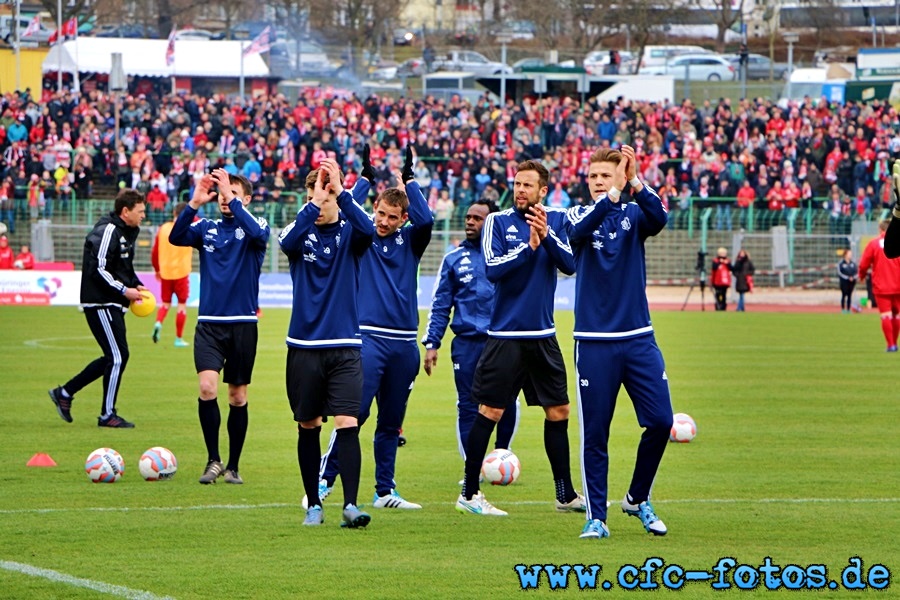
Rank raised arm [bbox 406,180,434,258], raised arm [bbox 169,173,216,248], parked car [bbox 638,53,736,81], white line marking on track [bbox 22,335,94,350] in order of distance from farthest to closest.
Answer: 1. parked car [bbox 638,53,736,81]
2. white line marking on track [bbox 22,335,94,350]
3. raised arm [bbox 169,173,216,248]
4. raised arm [bbox 406,180,434,258]

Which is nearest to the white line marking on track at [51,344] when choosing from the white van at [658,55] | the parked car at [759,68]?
the white van at [658,55]

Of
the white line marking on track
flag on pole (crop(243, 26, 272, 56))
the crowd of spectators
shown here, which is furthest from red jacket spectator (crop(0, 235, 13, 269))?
flag on pole (crop(243, 26, 272, 56))

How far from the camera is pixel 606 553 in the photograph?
852cm

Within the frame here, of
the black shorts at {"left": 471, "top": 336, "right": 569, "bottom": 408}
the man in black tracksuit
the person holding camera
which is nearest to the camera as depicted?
the black shorts at {"left": 471, "top": 336, "right": 569, "bottom": 408}

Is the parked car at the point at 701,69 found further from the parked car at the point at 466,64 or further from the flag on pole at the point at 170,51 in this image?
the flag on pole at the point at 170,51

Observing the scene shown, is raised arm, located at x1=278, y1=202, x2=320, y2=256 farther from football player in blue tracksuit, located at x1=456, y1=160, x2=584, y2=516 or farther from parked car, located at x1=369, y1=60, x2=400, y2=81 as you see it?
parked car, located at x1=369, y1=60, x2=400, y2=81

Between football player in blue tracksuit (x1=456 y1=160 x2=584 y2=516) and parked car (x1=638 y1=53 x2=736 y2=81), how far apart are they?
56026 mm

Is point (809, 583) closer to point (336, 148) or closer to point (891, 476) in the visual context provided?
point (891, 476)

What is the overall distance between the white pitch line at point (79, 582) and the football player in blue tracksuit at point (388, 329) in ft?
9.05

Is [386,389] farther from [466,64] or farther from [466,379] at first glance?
[466,64]

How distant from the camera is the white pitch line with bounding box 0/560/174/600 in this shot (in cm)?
740

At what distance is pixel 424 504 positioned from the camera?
10586mm

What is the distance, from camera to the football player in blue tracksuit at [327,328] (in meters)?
9.34

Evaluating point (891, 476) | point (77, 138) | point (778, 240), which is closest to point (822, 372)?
point (891, 476)
